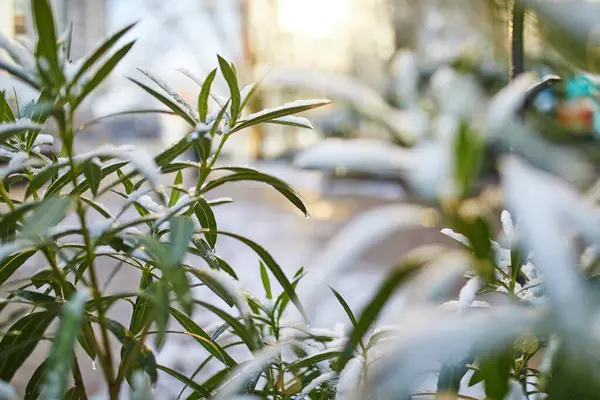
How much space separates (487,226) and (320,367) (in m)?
0.32

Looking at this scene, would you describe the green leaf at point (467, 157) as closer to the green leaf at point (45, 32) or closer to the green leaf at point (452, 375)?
the green leaf at point (452, 375)

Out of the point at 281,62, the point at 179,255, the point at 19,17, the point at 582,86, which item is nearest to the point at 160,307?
the point at 179,255

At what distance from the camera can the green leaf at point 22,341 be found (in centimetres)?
52

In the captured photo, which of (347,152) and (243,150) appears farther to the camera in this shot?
(243,150)

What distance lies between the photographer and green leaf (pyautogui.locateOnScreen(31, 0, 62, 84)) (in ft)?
1.46

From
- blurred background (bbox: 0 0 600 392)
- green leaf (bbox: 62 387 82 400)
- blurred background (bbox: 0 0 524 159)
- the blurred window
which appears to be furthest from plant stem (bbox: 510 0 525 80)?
blurred background (bbox: 0 0 524 159)

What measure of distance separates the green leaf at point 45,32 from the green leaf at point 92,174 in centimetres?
9

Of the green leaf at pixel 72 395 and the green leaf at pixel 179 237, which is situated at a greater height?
the green leaf at pixel 179 237

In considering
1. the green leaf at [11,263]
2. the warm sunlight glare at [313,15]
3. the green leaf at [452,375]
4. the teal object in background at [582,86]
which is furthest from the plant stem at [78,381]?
the warm sunlight glare at [313,15]

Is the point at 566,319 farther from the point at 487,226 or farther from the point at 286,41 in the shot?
the point at 286,41

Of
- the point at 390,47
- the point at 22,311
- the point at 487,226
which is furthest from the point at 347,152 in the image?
the point at 390,47

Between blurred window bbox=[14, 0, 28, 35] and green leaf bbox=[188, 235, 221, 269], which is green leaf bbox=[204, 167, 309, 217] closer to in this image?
green leaf bbox=[188, 235, 221, 269]

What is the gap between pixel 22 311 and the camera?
0.64 meters

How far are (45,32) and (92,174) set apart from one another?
0.12 meters
